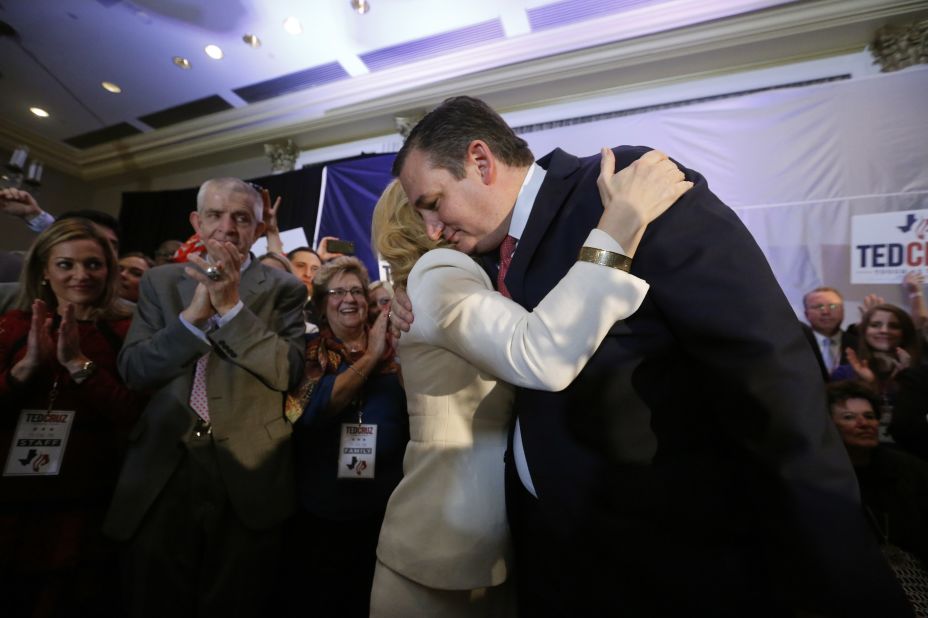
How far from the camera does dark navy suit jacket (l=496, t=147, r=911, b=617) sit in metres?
0.62

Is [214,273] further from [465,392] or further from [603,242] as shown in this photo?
[603,242]

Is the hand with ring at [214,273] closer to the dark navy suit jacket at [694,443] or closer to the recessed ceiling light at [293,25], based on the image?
the dark navy suit jacket at [694,443]

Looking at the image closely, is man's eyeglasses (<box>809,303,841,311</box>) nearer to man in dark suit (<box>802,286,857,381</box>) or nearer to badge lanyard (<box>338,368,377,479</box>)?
man in dark suit (<box>802,286,857,381</box>)

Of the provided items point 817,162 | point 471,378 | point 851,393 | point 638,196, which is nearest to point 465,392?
point 471,378

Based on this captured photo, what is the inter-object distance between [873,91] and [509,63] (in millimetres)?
3049

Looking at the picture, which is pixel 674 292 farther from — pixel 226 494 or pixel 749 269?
pixel 226 494

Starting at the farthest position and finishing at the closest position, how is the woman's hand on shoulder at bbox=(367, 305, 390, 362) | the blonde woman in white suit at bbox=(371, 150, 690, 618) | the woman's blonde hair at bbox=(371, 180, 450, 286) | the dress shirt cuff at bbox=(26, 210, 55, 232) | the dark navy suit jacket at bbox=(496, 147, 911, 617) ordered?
the dress shirt cuff at bbox=(26, 210, 55, 232) → the woman's hand on shoulder at bbox=(367, 305, 390, 362) → the woman's blonde hair at bbox=(371, 180, 450, 286) → the blonde woman in white suit at bbox=(371, 150, 690, 618) → the dark navy suit jacket at bbox=(496, 147, 911, 617)

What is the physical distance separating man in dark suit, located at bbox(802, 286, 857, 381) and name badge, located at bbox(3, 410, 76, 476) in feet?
13.8

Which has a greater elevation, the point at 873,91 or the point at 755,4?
the point at 755,4

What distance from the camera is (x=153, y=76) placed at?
17.0 ft

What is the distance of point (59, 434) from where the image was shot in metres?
1.70

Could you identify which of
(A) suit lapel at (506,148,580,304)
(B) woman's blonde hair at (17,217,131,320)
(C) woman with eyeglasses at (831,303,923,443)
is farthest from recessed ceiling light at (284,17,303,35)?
(C) woman with eyeglasses at (831,303,923,443)

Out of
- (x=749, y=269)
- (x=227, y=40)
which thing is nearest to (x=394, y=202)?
(x=749, y=269)

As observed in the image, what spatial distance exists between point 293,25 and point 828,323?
517 cm
